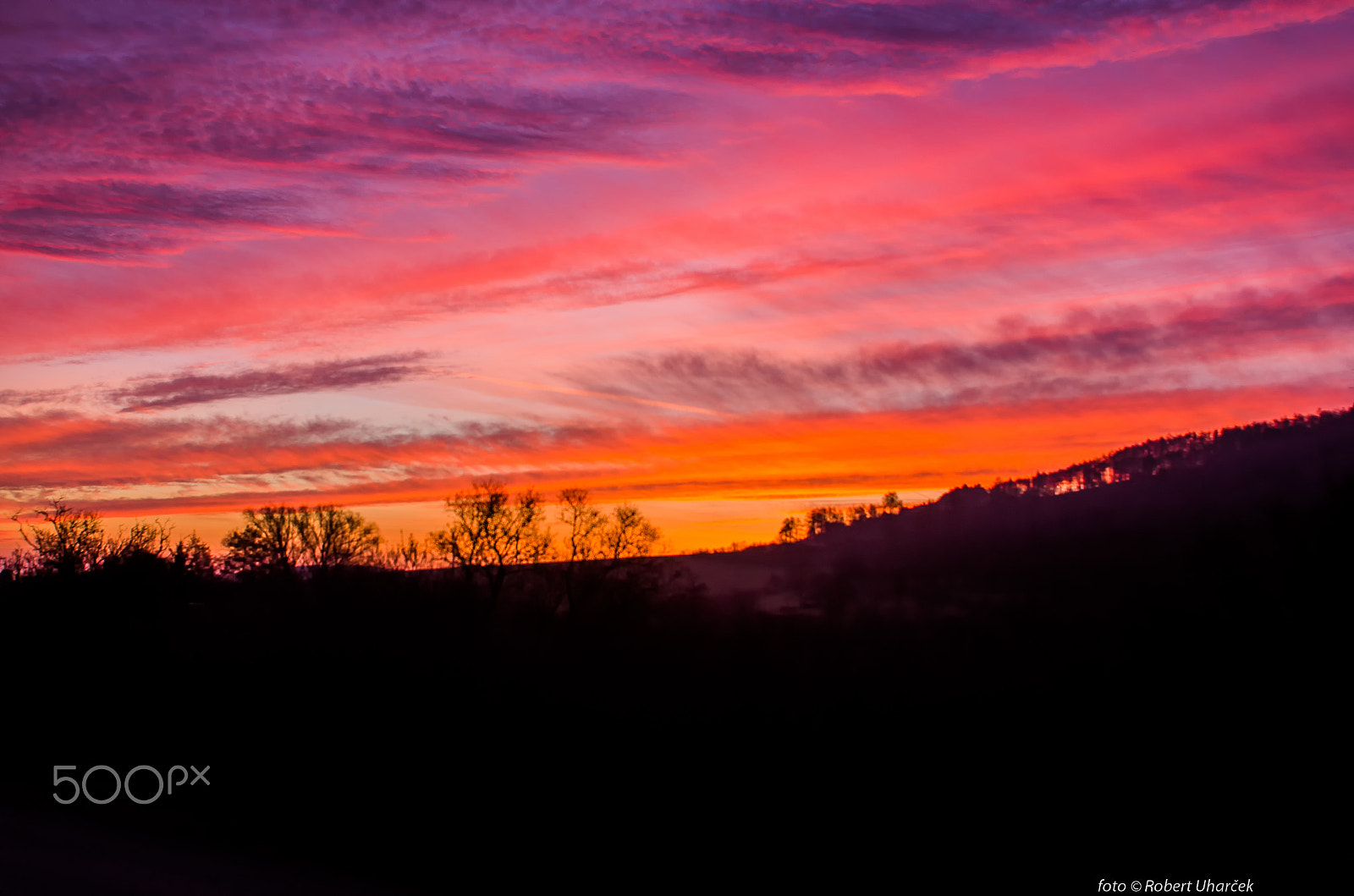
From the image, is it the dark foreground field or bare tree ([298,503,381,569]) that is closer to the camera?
the dark foreground field

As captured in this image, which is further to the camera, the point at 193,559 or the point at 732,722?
the point at 193,559

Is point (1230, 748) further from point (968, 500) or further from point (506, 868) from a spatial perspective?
point (968, 500)

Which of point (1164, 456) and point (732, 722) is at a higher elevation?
point (1164, 456)

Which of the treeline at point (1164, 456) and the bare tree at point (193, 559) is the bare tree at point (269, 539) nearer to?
the bare tree at point (193, 559)

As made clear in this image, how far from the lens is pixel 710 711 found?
2030 cm

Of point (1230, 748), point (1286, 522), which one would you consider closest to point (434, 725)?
point (1230, 748)

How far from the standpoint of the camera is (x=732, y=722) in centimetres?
1914

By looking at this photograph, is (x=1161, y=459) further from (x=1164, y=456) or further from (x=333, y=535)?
(x=333, y=535)

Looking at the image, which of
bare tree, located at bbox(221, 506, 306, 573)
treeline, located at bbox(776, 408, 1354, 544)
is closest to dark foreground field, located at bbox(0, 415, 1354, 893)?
treeline, located at bbox(776, 408, 1354, 544)

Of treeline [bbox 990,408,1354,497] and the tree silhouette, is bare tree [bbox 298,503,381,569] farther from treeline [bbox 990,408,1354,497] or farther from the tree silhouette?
treeline [bbox 990,408,1354,497]

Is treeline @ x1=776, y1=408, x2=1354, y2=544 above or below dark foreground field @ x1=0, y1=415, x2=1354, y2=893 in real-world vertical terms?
above

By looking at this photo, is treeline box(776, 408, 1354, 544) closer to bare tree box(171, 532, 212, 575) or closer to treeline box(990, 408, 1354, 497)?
treeline box(990, 408, 1354, 497)

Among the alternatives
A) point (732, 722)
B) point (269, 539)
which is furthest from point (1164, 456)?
point (269, 539)

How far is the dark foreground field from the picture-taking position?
14023mm
